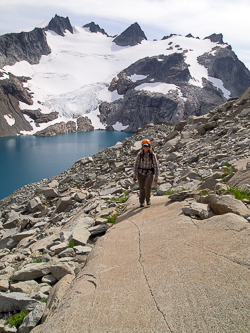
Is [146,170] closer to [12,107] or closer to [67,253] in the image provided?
[67,253]

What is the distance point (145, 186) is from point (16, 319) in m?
4.53

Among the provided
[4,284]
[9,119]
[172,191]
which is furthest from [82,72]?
[4,284]

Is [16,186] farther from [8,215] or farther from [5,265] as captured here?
[5,265]

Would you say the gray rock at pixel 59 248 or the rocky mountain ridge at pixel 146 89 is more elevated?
the rocky mountain ridge at pixel 146 89

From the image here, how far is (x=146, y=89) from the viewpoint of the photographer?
422ft

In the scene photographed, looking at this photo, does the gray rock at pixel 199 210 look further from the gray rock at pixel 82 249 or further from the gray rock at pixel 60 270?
the gray rock at pixel 60 270

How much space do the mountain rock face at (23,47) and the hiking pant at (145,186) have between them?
144 m

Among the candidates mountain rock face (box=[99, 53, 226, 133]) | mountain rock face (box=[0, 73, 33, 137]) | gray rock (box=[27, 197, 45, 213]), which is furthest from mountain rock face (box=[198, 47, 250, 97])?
gray rock (box=[27, 197, 45, 213])

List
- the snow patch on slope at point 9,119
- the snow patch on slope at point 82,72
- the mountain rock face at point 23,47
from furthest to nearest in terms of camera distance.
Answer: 1. the mountain rock face at point 23,47
2. the snow patch on slope at point 82,72
3. the snow patch on slope at point 9,119

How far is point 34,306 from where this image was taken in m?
4.08

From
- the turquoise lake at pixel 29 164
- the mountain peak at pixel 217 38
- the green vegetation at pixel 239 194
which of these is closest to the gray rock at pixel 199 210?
the green vegetation at pixel 239 194

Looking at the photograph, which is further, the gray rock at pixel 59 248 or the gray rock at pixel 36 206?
the gray rock at pixel 36 206

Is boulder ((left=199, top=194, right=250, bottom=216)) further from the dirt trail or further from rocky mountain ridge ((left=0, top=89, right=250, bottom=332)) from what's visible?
the dirt trail

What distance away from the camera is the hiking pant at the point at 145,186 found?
7.35m
